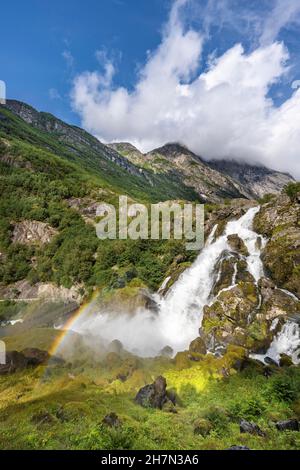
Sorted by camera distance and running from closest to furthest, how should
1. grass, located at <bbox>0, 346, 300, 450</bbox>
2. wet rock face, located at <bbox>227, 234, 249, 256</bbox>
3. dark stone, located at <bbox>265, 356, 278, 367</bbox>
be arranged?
1. grass, located at <bbox>0, 346, 300, 450</bbox>
2. dark stone, located at <bbox>265, 356, 278, 367</bbox>
3. wet rock face, located at <bbox>227, 234, 249, 256</bbox>

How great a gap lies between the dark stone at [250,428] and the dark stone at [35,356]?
70.1 ft

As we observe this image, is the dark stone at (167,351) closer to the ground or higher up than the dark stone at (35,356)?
closer to the ground

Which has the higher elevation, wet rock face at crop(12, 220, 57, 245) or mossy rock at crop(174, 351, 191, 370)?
wet rock face at crop(12, 220, 57, 245)

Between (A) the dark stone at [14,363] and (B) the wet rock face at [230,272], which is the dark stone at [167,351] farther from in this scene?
(A) the dark stone at [14,363]

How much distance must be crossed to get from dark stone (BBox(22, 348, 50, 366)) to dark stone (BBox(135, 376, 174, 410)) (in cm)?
1330

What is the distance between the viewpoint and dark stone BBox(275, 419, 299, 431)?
65.6 ft

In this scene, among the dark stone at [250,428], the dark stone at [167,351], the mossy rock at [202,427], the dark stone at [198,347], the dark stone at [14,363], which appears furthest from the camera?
the dark stone at [167,351]

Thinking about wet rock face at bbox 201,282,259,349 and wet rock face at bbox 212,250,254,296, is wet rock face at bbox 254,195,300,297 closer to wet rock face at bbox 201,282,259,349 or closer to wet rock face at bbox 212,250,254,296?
wet rock face at bbox 212,250,254,296

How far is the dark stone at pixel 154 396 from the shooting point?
24.3 meters

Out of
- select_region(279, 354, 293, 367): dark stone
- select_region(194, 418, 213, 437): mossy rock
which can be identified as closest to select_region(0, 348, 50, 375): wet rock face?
select_region(194, 418, 213, 437): mossy rock

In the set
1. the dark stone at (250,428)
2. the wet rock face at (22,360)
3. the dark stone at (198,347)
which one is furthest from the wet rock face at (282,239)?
the wet rock face at (22,360)

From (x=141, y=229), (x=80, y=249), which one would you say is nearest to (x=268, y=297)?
(x=141, y=229)
